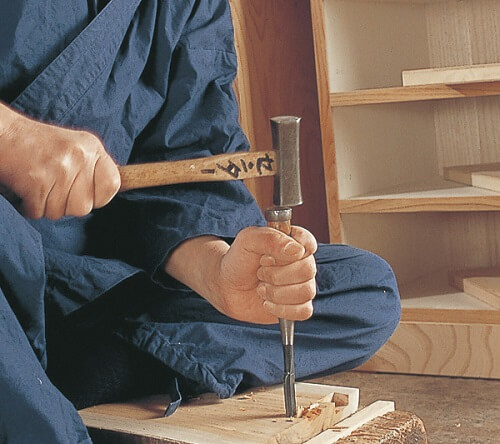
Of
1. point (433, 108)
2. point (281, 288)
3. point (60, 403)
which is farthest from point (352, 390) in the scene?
point (433, 108)

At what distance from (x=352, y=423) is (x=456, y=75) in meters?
0.86

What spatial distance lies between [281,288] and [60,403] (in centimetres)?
25

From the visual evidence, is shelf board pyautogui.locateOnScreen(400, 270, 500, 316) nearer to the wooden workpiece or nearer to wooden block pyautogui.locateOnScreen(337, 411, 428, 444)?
the wooden workpiece

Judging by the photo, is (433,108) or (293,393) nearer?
(293,393)

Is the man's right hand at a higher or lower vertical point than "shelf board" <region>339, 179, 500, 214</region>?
higher

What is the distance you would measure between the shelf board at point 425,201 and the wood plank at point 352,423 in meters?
0.72

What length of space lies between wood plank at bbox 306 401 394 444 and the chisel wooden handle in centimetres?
30

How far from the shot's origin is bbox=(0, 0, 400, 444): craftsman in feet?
3.17

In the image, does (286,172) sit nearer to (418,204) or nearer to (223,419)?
(223,419)

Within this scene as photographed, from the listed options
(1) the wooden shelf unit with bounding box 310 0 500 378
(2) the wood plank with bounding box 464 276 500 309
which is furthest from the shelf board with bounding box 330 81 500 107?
(2) the wood plank with bounding box 464 276 500 309

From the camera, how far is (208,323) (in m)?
1.17

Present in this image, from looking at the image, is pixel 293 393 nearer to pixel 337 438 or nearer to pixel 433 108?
pixel 337 438

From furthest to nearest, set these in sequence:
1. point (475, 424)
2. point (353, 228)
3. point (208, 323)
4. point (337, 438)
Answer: point (353, 228)
point (475, 424)
point (208, 323)
point (337, 438)

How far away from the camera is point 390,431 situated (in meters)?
1.04
